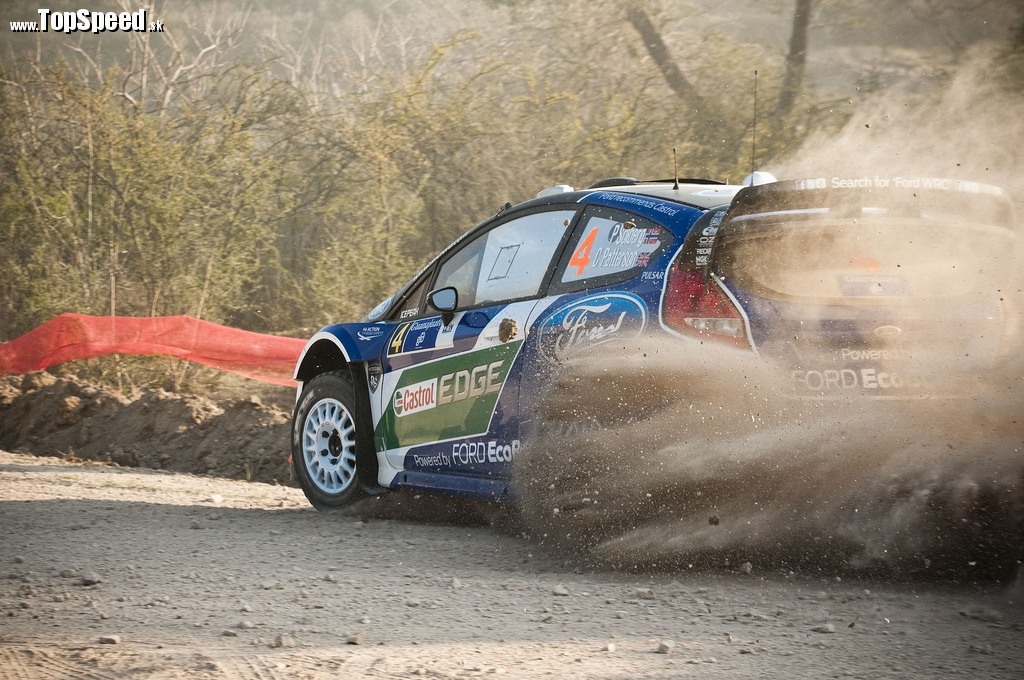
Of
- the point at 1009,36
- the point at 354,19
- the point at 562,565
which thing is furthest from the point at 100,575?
the point at 354,19

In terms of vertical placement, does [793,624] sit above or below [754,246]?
below

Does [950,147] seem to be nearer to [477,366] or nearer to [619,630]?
[477,366]

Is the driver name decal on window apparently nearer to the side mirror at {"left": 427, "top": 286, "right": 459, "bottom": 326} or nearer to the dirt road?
the side mirror at {"left": 427, "top": 286, "right": 459, "bottom": 326}

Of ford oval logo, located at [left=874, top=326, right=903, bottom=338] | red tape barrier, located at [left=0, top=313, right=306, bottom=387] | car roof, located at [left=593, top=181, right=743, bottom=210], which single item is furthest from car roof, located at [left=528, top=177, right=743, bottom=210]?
red tape barrier, located at [left=0, top=313, right=306, bottom=387]

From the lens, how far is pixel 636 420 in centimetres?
520

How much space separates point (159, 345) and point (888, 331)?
8.58 metres

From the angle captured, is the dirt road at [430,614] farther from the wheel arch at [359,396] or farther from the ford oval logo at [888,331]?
the ford oval logo at [888,331]

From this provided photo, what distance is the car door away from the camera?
19.5ft

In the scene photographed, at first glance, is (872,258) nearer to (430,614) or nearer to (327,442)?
(430,614)

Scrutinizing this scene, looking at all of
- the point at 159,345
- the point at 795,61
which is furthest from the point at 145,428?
the point at 795,61

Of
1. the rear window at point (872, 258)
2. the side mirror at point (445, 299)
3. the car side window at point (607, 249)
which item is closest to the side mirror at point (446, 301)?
the side mirror at point (445, 299)

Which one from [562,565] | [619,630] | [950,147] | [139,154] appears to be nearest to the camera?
[619,630]

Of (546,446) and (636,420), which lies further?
(546,446)

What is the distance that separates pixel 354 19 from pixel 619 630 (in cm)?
4607
